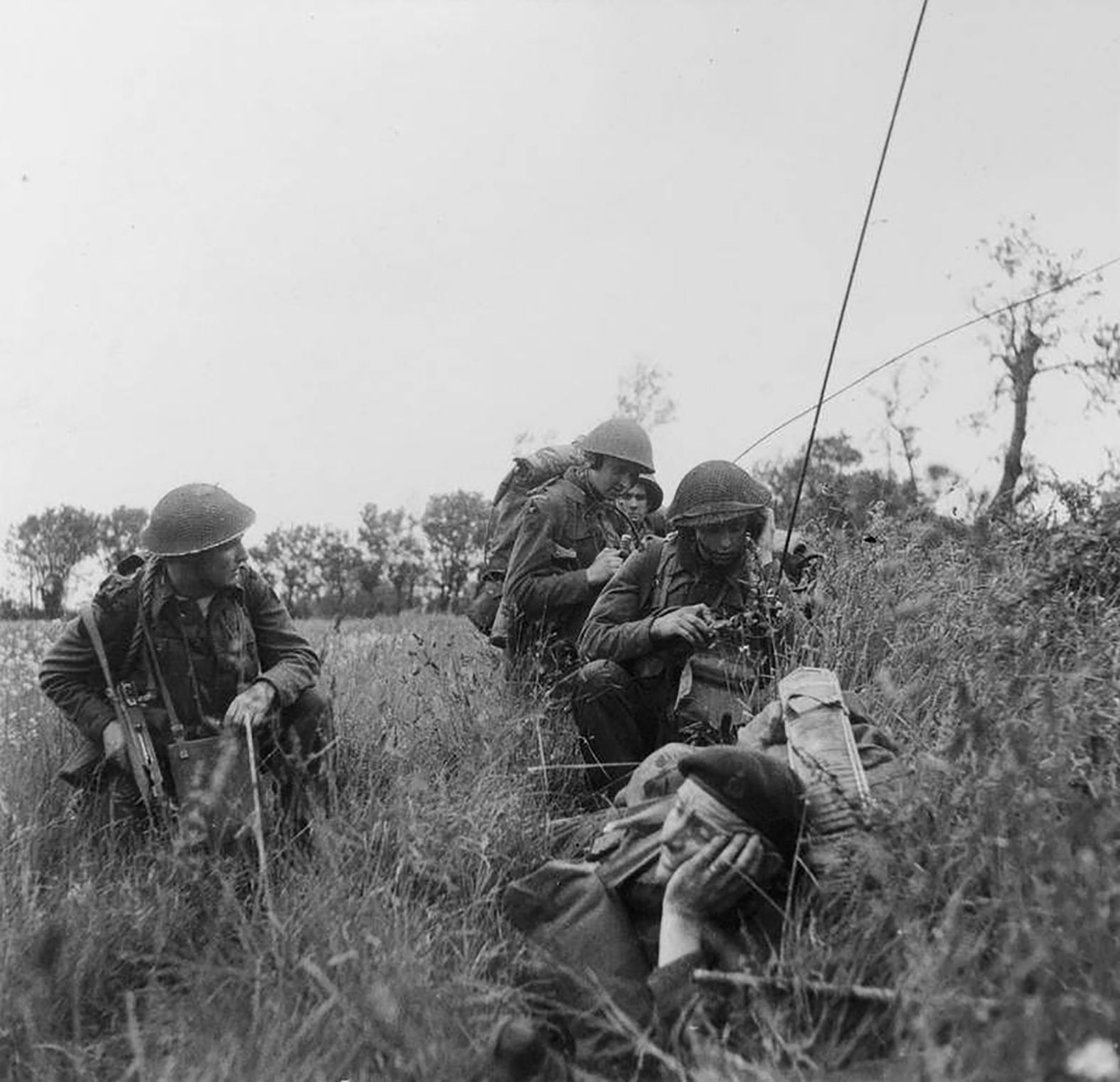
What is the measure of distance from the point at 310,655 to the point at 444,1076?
277 cm

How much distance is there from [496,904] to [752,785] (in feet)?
3.82

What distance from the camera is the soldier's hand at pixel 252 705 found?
4508 millimetres

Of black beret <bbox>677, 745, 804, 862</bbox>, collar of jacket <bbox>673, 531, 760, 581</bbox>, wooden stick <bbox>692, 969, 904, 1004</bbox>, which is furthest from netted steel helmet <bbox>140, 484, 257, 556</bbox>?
wooden stick <bbox>692, 969, 904, 1004</bbox>

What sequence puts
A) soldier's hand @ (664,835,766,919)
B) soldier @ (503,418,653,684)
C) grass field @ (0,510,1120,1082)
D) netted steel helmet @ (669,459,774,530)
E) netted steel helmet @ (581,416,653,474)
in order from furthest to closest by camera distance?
netted steel helmet @ (581,416,653,474) < soldier @ (503,418,653,684) < netted steel helmet @ (669,459,774,530) < soldier's hand @ (664,835,766,919) < grass field @ (0,510,1120,1082)

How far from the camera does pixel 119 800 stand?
14.6 ft

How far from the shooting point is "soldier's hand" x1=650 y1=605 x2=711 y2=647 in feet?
16.2

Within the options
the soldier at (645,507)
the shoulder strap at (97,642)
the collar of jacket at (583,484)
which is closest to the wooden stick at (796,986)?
the shoulder strap at (97,642)

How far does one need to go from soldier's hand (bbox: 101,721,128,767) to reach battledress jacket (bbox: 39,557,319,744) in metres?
0.14

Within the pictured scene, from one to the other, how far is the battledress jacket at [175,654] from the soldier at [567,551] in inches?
55.3

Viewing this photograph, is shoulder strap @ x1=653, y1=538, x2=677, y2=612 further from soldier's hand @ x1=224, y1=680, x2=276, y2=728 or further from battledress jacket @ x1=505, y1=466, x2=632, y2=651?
soldier's hand @ x1=224, y1=680, x2=276, y2=728

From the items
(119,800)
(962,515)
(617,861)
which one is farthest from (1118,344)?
(119,800)

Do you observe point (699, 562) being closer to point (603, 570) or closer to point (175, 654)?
point (603, 570)

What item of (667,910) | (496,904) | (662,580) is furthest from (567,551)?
(667,910)

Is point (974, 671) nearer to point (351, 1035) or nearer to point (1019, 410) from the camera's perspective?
point (351, 1035)
